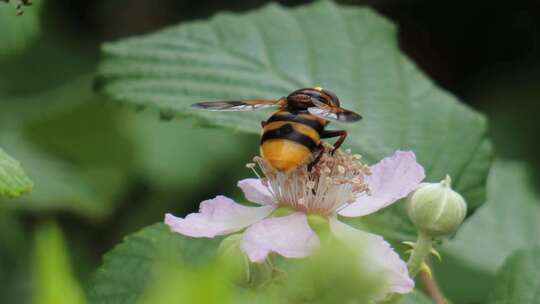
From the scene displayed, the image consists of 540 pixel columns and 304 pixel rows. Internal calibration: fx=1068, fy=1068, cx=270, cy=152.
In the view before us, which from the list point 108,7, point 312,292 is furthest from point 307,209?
point 108,7

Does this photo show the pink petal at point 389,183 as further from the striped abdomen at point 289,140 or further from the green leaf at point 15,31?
the green leaf at point 15,31

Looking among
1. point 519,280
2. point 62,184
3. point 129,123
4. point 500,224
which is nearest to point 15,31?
point 519,280

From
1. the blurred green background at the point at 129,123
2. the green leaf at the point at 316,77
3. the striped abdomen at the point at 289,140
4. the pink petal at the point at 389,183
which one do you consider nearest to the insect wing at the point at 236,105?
the striped abdomen at the point at 289,140

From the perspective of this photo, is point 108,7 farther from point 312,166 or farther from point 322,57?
point 312,166

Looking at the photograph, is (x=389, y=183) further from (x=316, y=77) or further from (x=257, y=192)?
(x=316, y=77)

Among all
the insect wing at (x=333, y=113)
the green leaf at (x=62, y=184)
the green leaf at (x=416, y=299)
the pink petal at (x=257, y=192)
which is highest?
the insect wing at (x=333, y=113)

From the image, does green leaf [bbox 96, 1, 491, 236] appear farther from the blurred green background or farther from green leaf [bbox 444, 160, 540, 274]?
the blurred green background
